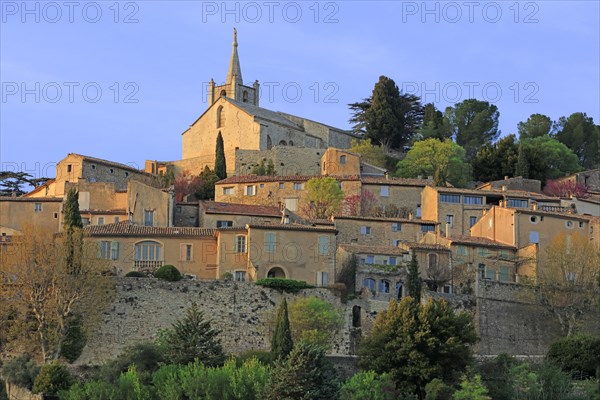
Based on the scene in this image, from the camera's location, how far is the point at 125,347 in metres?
55.7

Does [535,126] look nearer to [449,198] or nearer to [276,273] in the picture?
[449,198]

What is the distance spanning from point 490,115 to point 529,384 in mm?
59255

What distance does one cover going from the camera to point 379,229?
71188mm

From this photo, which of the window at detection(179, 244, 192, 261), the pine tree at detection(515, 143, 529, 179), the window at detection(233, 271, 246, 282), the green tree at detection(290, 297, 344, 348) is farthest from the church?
the green tree at detection(290, 297, 344, 348)

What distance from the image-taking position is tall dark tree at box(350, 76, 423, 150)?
3917 inches

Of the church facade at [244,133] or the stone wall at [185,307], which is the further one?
the church facade at [244,133]

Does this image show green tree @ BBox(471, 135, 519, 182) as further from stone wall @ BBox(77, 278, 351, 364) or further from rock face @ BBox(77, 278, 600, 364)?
stone wall @ BBox(77, 278, 351, 364)

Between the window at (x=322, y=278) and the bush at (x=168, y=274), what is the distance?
6.79 metres

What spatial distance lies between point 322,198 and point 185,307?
1889cm

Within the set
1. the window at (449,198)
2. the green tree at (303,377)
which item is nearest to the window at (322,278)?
the green tree at (303,377)

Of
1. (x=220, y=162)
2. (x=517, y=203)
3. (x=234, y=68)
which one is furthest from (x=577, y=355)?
(x=234, y=68)

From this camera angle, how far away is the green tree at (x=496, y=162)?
297ft

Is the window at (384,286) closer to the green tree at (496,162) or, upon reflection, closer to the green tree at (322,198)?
the green tree at (322,198)

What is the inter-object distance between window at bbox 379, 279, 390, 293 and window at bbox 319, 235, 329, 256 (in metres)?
2.97
